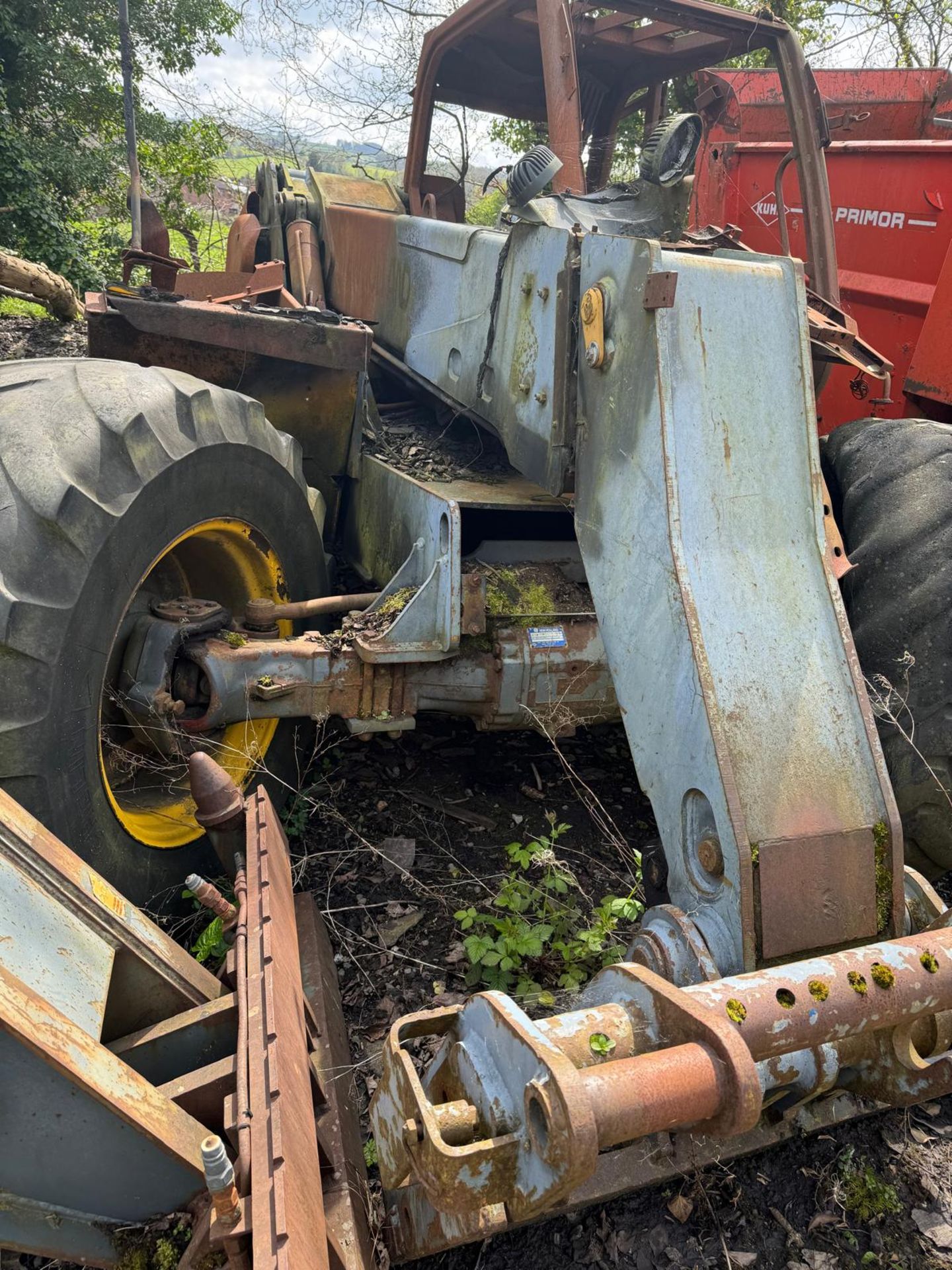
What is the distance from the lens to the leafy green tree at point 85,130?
11.5 m

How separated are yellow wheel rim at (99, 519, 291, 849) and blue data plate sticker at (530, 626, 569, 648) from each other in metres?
0.85

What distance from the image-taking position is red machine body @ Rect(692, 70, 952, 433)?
4.07 meters

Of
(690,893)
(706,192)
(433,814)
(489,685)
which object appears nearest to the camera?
(690,893)

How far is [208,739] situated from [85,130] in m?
13.4

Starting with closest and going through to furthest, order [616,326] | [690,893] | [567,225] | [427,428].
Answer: [690,893] → [616,326] → [567,225] → [427,428]

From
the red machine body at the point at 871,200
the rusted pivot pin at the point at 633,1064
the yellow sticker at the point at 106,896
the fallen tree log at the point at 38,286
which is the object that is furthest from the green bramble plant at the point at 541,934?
the fallen tree log at the point at 38,286

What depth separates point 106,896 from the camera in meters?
1.79

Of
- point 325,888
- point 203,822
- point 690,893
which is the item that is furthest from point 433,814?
point 690,893

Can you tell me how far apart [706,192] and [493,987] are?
204 inches

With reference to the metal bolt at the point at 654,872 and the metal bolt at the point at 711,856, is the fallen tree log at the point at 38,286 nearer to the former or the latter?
the metal bolt at the point at 654,872

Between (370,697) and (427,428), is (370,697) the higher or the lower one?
the lower one

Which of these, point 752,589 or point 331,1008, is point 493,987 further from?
point 752,589

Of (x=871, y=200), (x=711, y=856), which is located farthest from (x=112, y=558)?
(x=871, y=200)

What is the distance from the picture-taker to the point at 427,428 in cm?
395
